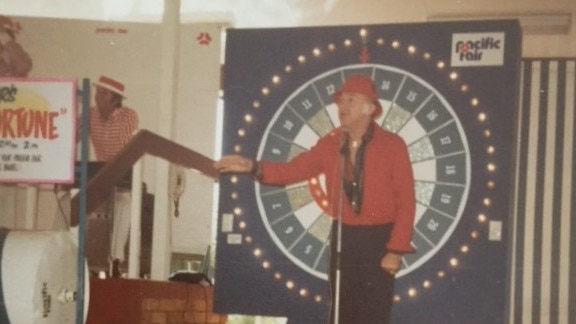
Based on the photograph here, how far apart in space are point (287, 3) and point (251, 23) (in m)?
0.28

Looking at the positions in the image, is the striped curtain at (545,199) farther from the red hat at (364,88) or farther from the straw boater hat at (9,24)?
the straw boater hat at (9,24)

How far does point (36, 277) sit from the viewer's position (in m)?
2.93

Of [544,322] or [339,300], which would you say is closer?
[339,300]

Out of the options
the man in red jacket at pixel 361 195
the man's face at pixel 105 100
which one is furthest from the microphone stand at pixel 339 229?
the man's face at pixel 105 100

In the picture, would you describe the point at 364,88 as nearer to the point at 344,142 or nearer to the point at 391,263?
the point at 344,142

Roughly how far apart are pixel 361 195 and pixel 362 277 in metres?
0.35

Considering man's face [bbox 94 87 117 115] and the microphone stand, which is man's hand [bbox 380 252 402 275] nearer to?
the microphone stand

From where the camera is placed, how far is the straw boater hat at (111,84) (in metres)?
4.89

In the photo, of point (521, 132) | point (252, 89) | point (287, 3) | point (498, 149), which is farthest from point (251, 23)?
point (498, 149)

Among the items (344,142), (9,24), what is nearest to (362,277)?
(344,142)

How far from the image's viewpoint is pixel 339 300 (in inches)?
129

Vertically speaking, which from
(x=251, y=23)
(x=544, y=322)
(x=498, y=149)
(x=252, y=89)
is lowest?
(x=544, y=322)

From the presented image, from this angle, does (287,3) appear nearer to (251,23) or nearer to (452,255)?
(251,23)

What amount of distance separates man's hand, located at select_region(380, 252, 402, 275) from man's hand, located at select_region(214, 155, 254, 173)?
2.38ft
